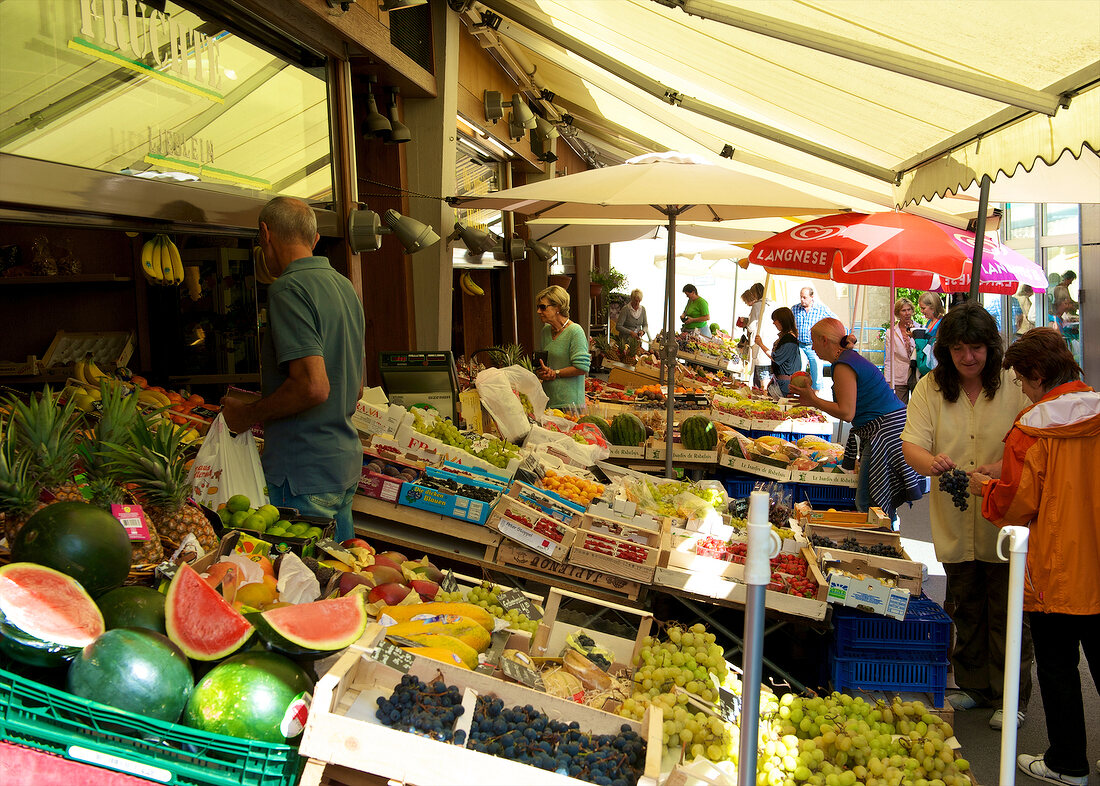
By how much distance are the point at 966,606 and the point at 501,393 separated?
121 inches

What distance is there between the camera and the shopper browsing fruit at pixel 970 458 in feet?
13.6

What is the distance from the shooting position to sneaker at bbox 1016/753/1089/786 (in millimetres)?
3516

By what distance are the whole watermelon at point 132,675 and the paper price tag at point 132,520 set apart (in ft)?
1.94

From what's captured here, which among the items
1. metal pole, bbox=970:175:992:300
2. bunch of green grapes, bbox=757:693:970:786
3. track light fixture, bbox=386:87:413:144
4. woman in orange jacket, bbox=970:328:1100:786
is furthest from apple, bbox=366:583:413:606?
track light fixture, bbox=386:87:413:144

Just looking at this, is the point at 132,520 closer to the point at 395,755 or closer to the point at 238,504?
the point at 238,504

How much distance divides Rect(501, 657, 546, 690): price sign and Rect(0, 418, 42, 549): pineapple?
4.32ft

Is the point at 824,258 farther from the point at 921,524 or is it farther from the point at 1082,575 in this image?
the point at 1082,575

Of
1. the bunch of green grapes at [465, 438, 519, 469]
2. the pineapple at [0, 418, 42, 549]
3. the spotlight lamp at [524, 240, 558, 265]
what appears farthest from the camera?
the spotlight lamp at [524, 240, 558, 265]

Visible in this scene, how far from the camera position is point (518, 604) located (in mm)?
3338

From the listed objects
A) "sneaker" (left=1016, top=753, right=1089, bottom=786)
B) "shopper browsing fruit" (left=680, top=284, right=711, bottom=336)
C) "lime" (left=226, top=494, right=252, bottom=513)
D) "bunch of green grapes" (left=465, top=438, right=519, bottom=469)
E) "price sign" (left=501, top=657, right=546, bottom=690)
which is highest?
"shopper browsing fruit" (left=680, top=284, right=711, bottom=336)

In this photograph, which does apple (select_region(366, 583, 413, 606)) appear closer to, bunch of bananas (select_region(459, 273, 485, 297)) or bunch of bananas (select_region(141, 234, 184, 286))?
bunch of bananas (select_region(141, 234, 184, 286))

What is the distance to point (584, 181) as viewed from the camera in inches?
222

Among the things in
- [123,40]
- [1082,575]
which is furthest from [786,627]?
[123,40]

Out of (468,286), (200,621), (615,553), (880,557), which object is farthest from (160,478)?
(468,286)
